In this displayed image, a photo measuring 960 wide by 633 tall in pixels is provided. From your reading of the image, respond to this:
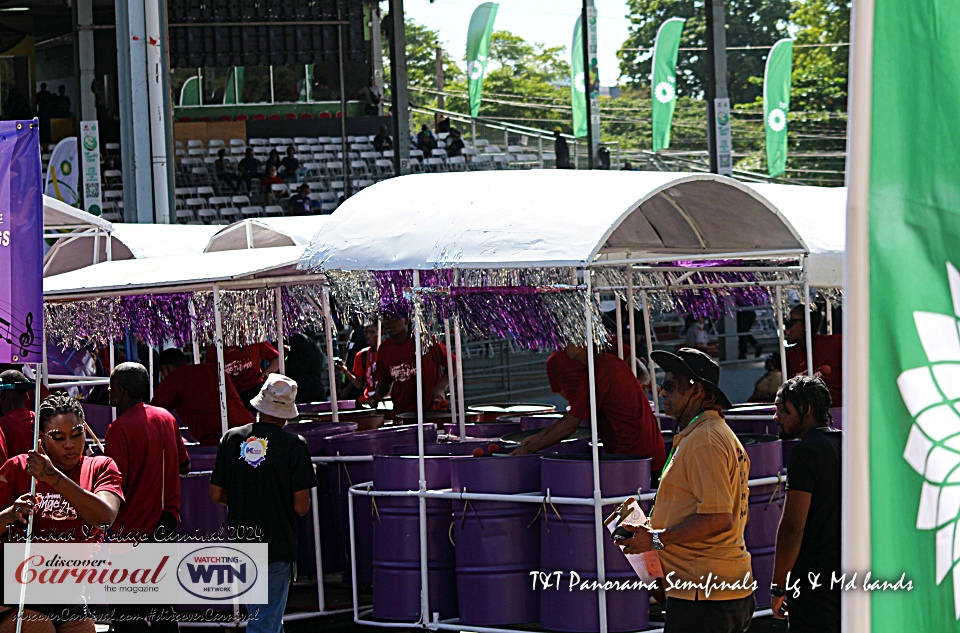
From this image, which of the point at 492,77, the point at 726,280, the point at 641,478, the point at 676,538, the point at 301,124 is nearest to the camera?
the point at 676,538

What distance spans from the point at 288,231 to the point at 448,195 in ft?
16.4

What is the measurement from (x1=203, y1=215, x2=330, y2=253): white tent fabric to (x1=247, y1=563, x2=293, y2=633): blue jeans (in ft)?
17.8

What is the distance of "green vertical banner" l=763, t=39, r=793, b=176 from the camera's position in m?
26.4

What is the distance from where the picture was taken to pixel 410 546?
7.83 m

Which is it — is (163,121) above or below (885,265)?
above

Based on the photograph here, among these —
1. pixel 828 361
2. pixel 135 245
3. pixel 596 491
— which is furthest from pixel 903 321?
pixel 135 245

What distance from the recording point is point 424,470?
7.78 meters

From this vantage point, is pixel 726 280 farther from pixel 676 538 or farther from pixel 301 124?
pixel 301 124

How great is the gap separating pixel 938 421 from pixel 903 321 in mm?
174

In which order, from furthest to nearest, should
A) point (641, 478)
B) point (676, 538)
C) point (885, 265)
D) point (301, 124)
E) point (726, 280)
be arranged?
point (301, 124) → point (726, 280) → point (641, 478) → point (676, 538) → point (885, 265)

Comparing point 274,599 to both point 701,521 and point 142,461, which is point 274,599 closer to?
point 142,461

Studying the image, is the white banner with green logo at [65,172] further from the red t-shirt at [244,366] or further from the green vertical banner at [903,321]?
the green vertical banner at [903,321]

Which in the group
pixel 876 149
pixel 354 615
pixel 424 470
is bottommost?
pixel 354 615

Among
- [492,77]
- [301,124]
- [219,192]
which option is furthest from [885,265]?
[492,77]
